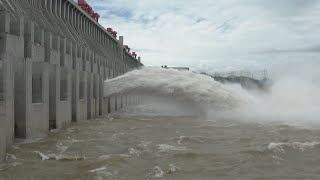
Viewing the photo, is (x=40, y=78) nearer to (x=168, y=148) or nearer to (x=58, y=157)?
(x=58, y=157)

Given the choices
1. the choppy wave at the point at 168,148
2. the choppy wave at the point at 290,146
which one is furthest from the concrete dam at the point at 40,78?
the choppy wave at the point at 290,146

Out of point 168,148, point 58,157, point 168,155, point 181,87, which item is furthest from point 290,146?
point 181,87

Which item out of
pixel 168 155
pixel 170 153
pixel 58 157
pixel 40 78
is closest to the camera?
pixel 58 157

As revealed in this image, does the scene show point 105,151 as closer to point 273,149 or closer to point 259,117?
point 273,149

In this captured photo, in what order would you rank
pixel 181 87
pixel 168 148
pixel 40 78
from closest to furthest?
pixel 168 148 → pixel 40 78 → pixel 181 87

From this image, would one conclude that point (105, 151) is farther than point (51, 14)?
No

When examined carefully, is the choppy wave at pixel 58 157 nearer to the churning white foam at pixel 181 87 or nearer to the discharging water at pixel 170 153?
the discharging water at pixel 170 153

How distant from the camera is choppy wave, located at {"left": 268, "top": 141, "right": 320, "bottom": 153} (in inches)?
500

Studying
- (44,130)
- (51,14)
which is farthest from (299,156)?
(51,14)

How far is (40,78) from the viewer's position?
→ 15.7 metres

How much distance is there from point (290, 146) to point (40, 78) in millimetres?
9887

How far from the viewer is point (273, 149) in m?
12.7

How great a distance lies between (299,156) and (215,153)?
2549 mm

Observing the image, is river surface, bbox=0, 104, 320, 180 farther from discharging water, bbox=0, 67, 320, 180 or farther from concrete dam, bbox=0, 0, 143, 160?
concrete dam, bbox=0, 0, 143, 160
